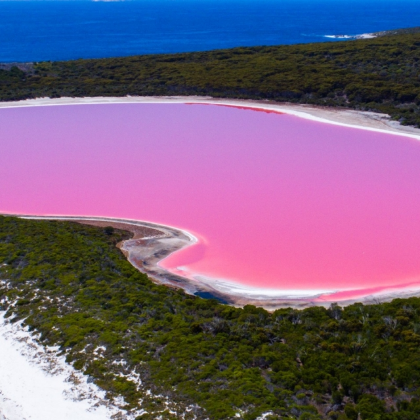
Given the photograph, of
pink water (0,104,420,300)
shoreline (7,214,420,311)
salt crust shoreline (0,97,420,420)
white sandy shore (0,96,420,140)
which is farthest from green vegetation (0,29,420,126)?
salt crust shoreline (0,97,420,420)

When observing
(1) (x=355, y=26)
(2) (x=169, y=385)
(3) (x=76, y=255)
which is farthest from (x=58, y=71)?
(1) (x=355, y=26)

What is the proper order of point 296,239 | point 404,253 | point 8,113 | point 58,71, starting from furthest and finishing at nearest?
1. point 58,71
2. point 8,113
3. point 296,239
4. point 404,253

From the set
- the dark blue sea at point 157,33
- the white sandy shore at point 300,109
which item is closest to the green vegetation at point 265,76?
the white sandy shore at point 300,109

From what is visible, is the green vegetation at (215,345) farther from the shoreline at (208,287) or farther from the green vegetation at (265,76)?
the green vegetation at (265,76)

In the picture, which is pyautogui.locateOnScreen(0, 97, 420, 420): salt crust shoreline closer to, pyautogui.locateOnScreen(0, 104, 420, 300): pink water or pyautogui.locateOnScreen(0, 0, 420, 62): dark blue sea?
pyautogui.locateOnScreen(0, 104, 420, 300): pink water

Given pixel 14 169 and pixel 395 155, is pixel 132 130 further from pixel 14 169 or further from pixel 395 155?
pixel 395 155

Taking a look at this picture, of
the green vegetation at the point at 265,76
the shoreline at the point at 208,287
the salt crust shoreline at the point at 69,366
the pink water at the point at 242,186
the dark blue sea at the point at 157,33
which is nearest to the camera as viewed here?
the salt crust shoreline at the point at 69,366
